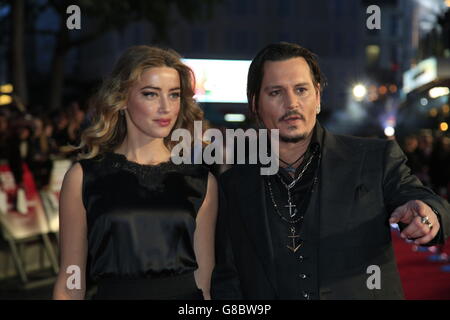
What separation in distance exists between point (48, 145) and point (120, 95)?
980 centimetres

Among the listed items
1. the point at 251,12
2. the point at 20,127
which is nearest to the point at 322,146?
the point at 20,127

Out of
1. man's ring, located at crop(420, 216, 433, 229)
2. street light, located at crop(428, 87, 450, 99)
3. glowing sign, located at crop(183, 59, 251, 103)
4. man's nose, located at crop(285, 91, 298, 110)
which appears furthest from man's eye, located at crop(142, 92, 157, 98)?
glowing sign, located at crop(183, 59, 251, 103)

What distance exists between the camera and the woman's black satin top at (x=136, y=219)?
3559 millimetres

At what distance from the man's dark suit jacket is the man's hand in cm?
10

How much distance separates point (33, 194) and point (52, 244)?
1252 millimetres

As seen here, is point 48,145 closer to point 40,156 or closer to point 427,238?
point 40,156

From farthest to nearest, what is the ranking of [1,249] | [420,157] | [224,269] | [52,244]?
1. [420,157]
2. [52,244]
3. [1,249]
4. [224,269]

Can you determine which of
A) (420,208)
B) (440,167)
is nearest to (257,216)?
(420,208)

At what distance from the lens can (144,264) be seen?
355 cm

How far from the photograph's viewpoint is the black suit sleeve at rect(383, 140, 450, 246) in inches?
113

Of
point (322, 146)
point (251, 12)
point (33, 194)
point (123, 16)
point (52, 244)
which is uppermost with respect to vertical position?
point (251, 12)

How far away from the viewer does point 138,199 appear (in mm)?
3668

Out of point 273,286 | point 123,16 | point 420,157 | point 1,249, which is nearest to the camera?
point 273,286

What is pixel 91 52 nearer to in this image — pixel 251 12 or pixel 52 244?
pixel 251 12
